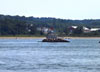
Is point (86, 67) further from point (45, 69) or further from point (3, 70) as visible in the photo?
point (3, 70)

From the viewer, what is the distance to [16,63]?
6556cm

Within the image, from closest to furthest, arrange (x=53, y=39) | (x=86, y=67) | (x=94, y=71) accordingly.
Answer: (x=94, y=71) → (x=86, y=67) → (x=53, y=39)

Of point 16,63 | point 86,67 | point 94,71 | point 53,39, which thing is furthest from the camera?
point 53,39

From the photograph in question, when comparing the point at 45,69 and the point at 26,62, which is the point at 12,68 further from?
the point at 26,62

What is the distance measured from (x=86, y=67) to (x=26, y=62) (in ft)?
33.2

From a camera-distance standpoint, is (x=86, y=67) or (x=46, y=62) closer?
(x=86, y=67)

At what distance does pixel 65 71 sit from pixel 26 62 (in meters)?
11.8

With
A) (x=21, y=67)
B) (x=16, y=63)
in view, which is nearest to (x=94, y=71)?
(x=21, y=67)

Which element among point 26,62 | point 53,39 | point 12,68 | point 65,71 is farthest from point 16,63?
point 53,39

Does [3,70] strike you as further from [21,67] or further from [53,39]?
[53,39]

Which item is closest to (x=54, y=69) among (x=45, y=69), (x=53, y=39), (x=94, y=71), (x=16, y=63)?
(x=45, y=69)

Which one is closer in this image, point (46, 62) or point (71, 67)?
point (71, 67)

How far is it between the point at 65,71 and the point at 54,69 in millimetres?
2128

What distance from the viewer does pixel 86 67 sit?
5962 cm
